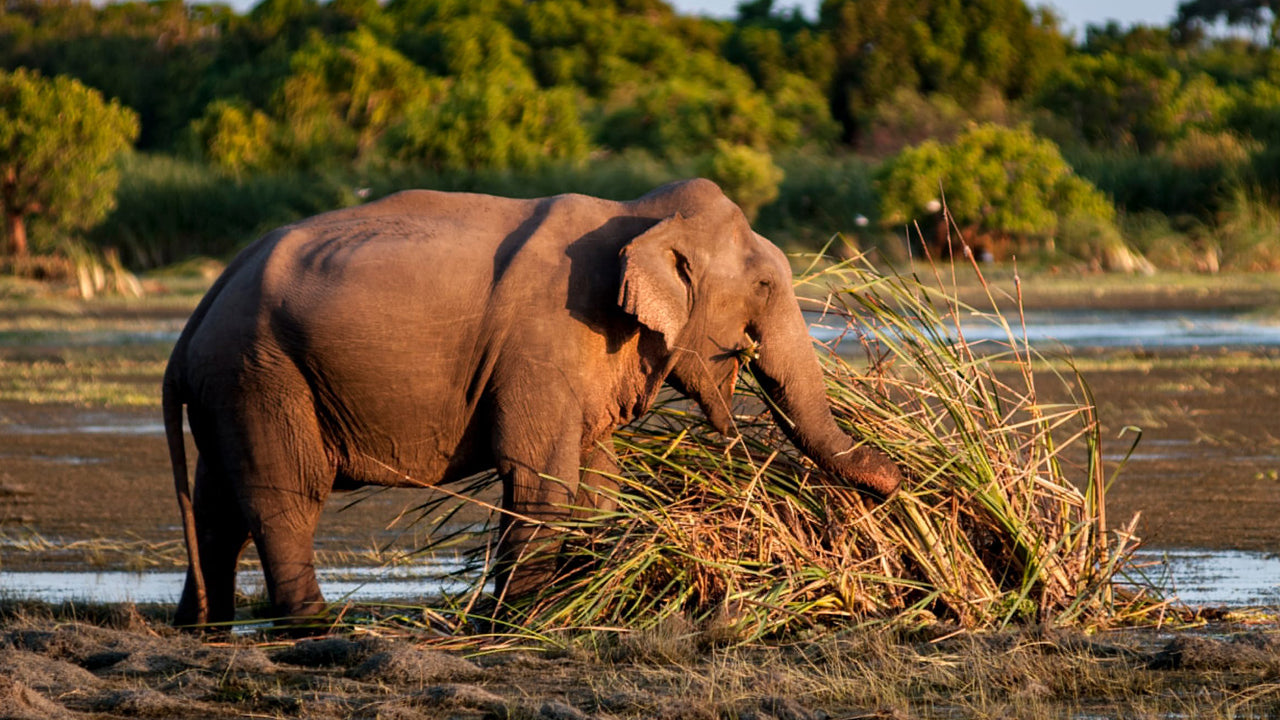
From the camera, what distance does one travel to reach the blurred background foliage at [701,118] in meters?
35.7

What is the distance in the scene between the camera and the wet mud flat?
18.7ft

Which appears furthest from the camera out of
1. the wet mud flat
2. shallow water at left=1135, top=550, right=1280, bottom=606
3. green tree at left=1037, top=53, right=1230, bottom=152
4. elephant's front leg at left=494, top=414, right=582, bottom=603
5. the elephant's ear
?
green tree at left=1037, top=53, right=1230, bottom=152

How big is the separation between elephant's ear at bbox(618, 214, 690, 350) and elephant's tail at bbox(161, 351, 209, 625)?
178 centimetres

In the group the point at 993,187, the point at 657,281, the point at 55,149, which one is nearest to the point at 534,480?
the point at 657,281

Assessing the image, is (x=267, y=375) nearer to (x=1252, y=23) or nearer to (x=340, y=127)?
(x=340, y=127)

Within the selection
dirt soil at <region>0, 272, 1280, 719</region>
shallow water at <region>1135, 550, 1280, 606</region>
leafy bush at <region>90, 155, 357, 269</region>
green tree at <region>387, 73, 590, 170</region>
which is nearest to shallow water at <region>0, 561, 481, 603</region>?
dirt soil at <region>0, 272, 1280, 719</region>

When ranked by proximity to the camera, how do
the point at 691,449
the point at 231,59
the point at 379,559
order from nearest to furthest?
1. the point at 691,449
2. the point at 379,559
3. the point at 231,59

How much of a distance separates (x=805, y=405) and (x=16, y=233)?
31.7 meters

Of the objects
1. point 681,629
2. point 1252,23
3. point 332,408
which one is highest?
point 332,408

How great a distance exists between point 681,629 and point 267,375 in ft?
5.88

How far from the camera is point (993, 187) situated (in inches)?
1372

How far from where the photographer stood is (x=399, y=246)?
6.93 meters

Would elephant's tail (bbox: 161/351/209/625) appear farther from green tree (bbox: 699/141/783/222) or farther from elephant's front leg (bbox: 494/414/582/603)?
green tree (bbox: 699/141/783/222)

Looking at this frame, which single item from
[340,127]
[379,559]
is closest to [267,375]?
[379,559]
